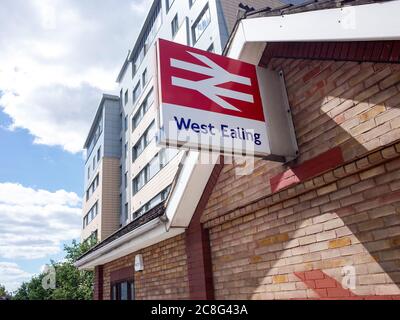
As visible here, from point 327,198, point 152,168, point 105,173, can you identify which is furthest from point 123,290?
point 105,173

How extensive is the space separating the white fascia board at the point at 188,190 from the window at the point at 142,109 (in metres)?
19.1

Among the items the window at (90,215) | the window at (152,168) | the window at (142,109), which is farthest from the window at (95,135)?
the window at (152,168)

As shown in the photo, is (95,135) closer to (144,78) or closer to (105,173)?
(105,173)

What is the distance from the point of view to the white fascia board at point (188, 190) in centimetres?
506

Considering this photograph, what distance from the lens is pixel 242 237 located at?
15.5 ft

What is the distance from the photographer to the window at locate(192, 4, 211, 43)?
671 inches

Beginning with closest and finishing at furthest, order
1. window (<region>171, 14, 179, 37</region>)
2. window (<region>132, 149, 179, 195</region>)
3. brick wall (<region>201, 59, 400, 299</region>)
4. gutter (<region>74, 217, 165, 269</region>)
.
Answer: brick wall (<region>201, 59, 400, 299</region>) < gutter (<region>74, 217, 165, 269</region>) < window (<region>132, 149, 179, 195</region>) < window (<region>171, 14, 179, 37</region>)

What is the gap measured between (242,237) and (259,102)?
6.23 feet

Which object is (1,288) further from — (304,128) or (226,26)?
(304,128)

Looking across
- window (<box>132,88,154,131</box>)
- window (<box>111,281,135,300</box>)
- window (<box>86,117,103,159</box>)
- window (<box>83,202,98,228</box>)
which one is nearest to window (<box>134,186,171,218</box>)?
window (<box>132,88,154,131</box>)

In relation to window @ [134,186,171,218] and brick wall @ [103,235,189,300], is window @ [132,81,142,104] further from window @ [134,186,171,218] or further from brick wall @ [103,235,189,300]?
brick wall @ [103,235,189,300]

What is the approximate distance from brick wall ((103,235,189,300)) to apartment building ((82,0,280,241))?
504 centimetres
